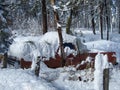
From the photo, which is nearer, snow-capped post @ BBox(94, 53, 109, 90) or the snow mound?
snow-capped post @ BBox(94, 53, 109, 90)

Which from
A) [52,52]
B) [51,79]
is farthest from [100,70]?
[52,52]

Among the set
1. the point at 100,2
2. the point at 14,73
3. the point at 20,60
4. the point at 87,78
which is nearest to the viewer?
the point at 14,73

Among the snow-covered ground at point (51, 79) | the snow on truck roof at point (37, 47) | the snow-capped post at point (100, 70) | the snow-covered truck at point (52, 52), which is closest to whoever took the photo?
the snow-capped post at point (100, 70)

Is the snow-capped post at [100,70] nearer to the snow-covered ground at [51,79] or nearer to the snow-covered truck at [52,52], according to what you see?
the snow-covered ground at [51,79]

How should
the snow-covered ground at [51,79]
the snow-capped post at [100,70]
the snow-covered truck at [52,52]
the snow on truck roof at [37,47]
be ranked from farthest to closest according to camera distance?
the snow on truck roof at [37,47], the snow-covered truck at [52,52], the snow-covered ground at [51,79], the snow-capped post at [100,70]

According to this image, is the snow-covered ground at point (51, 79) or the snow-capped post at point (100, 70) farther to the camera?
the snow-covered ground at point (51, 79)

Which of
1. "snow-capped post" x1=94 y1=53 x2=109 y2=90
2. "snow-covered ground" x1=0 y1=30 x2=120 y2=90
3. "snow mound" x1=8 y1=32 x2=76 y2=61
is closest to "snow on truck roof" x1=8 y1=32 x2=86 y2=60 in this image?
"snow mound" x1=8 y1=32 x2=76 y2=61

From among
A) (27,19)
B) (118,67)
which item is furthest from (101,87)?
(27,19)

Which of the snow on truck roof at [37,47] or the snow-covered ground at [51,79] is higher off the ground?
the snow on truck roof at [37,47]

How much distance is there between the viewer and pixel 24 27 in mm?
40312

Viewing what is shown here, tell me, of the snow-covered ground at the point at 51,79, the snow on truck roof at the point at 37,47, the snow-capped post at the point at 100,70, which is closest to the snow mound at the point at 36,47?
the snow on truck roof at the point at 37,47

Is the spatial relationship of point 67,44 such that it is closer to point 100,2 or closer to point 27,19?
point 27,19

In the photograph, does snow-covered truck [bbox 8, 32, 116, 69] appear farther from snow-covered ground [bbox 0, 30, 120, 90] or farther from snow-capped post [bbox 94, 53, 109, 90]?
snow-capped post [bbox 94, 53, 109, 90]

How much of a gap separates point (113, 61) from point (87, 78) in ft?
11.8
